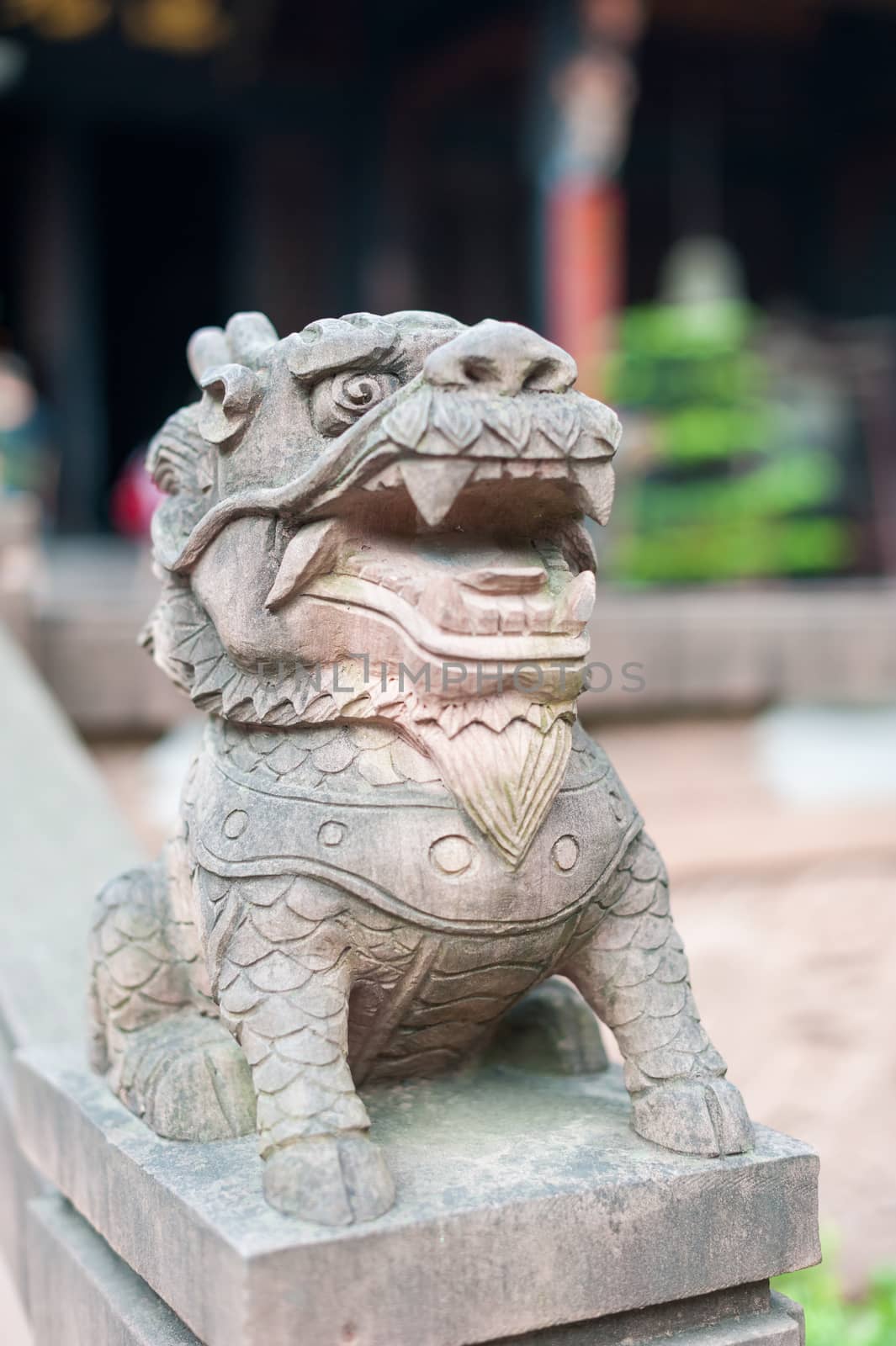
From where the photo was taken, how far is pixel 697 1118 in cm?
142

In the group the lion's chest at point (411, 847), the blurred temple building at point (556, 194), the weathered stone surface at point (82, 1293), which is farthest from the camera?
the blurred temple building at point (556, 194)

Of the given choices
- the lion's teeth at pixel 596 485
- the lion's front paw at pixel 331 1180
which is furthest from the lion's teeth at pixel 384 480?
the lion's front paw at pixel 331 1180

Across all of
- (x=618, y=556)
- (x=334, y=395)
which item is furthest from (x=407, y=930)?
(x=618, y=556)

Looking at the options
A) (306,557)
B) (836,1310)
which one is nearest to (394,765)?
(306,557)

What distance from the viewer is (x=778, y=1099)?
10.0 feet

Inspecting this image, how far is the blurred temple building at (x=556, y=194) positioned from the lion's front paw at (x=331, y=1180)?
173 inches

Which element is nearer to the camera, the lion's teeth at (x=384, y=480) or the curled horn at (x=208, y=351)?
the lion's teeth at (x=384, y=480)

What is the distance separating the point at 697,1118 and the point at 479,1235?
26 cm

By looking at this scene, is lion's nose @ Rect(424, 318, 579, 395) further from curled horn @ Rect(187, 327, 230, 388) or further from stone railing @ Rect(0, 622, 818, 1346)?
stone railing @ Rect(0, 622, 818, 1346)

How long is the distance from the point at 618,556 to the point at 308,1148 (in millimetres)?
4497

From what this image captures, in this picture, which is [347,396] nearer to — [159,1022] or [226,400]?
[226,400]

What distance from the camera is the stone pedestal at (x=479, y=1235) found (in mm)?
1245

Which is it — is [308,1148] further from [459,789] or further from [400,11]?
[400,11]

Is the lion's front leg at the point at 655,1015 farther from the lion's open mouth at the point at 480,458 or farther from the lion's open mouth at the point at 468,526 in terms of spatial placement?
the lion's open mouth at the point at 480,458
